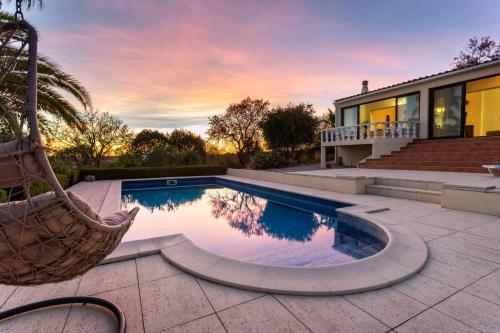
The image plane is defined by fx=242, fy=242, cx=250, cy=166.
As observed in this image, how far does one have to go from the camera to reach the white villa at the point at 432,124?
8.71m

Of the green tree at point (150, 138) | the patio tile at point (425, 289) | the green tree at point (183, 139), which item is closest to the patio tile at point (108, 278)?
the patio tile at point (425, 289)

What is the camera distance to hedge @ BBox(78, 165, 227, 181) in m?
12.9

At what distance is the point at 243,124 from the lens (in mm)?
19188

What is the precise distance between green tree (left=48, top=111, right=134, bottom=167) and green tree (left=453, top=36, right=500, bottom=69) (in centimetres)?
2703

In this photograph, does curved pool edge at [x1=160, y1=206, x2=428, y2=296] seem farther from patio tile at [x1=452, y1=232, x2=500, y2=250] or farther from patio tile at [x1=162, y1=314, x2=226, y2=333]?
patio tile at [x1=452, y1=232, x2=500, y2=250]

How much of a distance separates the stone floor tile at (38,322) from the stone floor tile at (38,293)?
0.74 feet

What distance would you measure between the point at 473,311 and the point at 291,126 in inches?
559

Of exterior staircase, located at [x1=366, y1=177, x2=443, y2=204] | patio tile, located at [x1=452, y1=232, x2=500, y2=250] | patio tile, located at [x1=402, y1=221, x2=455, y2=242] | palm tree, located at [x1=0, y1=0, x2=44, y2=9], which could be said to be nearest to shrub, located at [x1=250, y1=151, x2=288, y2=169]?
exterior staircase, located at [x1=366, y1=177, x2=443, y2=204]

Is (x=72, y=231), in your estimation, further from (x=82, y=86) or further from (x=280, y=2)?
(x=280, y=2)

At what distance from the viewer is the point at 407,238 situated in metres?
3.37

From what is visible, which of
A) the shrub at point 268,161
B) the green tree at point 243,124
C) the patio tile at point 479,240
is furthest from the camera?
the green tree at point 243,124

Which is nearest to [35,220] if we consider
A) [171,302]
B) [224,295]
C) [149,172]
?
[171,302]

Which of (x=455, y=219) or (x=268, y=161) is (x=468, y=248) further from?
(x=268, y=161)

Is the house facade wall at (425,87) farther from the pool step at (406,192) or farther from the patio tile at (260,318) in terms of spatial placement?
the patio tile at (260,318)
